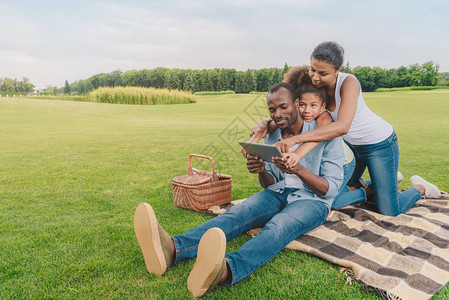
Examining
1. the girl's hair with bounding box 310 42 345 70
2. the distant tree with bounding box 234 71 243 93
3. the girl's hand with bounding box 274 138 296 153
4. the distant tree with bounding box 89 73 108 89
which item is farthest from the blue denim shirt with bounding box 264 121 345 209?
the distant tree with bounding box 234 71 243 93

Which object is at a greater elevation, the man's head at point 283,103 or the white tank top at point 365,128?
the man's head at point 283,103

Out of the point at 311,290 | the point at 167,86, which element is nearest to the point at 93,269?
the point at 311,290

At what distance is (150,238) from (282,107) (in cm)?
158

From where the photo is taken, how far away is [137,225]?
235cm

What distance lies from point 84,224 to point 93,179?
1969mm

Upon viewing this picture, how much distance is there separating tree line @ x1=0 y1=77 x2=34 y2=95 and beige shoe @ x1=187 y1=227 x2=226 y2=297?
A: 98.6m

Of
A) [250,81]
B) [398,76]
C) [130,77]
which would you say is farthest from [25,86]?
[398,76]

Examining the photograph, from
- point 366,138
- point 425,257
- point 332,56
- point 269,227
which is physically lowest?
point 425,257

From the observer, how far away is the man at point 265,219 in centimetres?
207

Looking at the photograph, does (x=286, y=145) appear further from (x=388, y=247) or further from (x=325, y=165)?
(x=388, y=247)

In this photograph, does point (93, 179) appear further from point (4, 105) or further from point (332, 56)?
point (4, 105)

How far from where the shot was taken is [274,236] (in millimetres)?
2416

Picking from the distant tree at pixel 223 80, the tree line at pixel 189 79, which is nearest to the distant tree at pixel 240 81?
the tree line at pixel 189 79

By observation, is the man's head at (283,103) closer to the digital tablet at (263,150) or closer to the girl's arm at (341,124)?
the girl's arm at (341,124)
